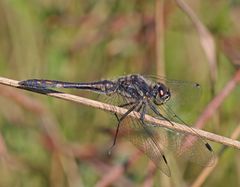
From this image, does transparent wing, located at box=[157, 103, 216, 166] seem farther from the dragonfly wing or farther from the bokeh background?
the bokeh background

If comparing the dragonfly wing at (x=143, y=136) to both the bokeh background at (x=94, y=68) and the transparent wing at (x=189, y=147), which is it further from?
the bokeh background at (x=94, y=68)

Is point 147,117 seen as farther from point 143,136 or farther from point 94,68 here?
A: point 94,68

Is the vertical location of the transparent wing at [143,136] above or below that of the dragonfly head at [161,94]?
below

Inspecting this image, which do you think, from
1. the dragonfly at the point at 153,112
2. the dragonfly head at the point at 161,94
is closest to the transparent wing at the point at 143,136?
the dragonfly at the point at 153,112

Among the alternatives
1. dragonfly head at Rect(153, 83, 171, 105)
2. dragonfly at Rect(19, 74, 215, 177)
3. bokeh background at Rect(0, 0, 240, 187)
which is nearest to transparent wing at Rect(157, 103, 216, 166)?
dragonfly at Rect(19, 74, 215, 177)

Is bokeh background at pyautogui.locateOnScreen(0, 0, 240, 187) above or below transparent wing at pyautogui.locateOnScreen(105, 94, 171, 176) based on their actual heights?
above

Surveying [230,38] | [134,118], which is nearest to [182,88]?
[134,118]

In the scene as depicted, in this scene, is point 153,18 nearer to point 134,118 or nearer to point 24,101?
point 24,101
